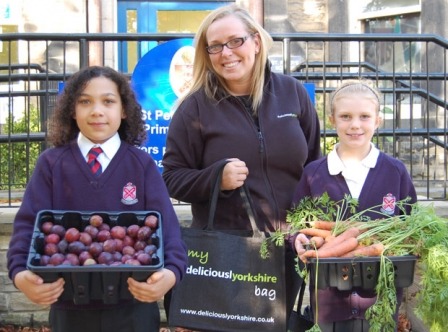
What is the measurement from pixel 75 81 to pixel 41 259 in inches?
31.4

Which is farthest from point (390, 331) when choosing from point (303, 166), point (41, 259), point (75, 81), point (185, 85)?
point (185, 85)

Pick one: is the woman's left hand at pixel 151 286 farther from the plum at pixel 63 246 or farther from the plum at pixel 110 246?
the plum at pixel 63 246

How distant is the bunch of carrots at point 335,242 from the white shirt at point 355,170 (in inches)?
8.1

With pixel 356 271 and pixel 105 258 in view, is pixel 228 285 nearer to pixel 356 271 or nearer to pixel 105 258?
pixel 356 271

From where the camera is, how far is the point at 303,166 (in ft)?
10.1

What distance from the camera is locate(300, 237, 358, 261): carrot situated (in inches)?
99.3

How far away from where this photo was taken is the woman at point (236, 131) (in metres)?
2.92

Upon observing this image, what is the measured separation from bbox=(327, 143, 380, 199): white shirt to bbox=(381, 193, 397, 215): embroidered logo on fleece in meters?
0.11

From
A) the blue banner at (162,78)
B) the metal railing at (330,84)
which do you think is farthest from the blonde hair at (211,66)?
the metal railing at (330,84)

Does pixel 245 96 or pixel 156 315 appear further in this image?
pixel 245 96

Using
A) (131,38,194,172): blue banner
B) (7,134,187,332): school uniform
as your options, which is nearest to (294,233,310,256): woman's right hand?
(7,134,187,332): school uniform

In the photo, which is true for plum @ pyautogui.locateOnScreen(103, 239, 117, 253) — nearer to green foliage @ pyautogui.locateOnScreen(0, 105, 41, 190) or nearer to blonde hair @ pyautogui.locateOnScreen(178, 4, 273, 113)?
blonde hair @ pyautogui.locateOnScreen(178, 4, 273, 113)

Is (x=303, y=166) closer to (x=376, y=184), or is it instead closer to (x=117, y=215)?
(x=376, y=184)

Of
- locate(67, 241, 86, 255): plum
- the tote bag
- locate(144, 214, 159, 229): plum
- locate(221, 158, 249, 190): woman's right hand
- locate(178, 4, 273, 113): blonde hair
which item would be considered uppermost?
locate(178, 4, 273, 113): blonde hair
